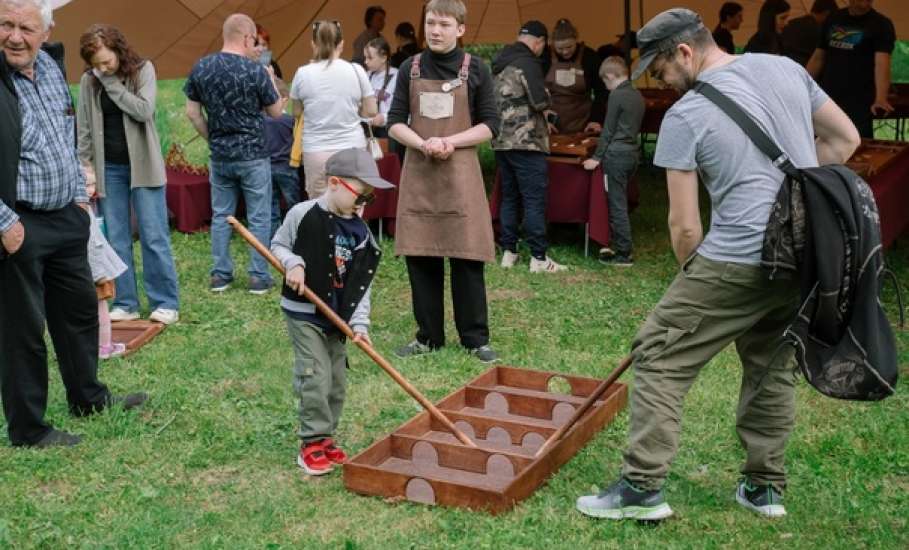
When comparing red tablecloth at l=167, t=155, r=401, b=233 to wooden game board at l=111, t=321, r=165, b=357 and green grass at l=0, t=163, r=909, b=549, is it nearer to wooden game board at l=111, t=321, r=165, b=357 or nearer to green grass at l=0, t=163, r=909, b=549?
green grass at l=0, t=163, r=909, b=549

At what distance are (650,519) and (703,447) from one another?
90cm

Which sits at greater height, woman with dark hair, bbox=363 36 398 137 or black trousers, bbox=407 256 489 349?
woman with dark hair, bbox=363 36 398 137

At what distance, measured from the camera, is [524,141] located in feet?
27.1

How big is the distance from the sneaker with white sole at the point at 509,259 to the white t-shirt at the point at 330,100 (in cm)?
158

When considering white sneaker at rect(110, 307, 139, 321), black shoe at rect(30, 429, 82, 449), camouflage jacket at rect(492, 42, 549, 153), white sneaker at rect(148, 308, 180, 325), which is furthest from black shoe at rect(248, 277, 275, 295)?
black shoe at rect(30, 429, 82, 449)

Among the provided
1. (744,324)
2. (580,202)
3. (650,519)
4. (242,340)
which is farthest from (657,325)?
(580,202)

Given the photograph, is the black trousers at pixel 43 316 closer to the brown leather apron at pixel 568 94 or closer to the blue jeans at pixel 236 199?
the blue jeans at pixel 236 199

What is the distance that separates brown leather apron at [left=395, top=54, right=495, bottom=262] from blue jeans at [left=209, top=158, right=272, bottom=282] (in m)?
1.71

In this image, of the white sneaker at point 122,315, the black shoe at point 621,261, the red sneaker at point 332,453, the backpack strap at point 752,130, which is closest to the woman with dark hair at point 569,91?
the black shoe at point 621,261

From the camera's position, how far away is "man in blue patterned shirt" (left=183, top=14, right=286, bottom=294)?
721 cm

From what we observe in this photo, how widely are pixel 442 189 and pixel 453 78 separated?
0.59m

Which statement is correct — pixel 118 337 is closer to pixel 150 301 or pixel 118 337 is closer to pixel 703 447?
pixel 150 301

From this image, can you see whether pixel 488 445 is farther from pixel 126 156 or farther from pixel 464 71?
pixel 126 156

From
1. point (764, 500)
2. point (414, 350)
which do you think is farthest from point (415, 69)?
point (764, 500)
